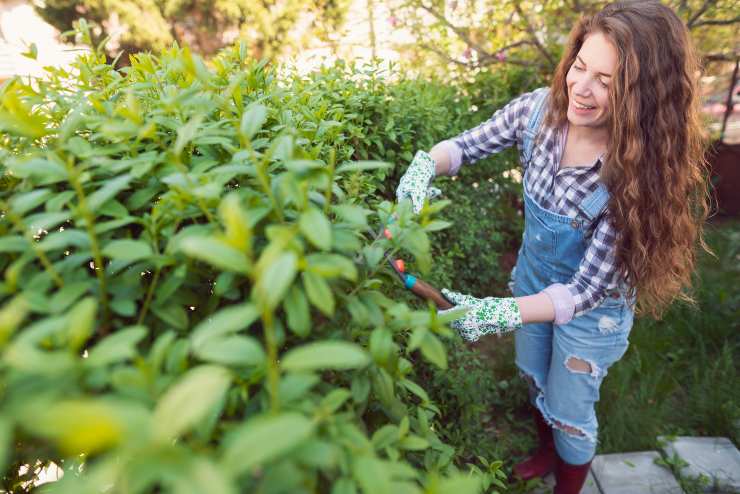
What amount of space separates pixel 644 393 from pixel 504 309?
1.82 m

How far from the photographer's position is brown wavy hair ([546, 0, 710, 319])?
176 centimetres

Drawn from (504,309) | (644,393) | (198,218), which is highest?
(198,218)

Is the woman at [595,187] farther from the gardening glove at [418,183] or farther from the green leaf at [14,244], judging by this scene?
the green leaf at [14,244]

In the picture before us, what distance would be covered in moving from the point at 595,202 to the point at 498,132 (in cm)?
58

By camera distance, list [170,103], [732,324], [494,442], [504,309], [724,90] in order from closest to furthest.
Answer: [170,103], [504,309], [494,442], [732,324], [724,90]

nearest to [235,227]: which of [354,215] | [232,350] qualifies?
[232,350]

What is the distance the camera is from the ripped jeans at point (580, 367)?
6.92ft

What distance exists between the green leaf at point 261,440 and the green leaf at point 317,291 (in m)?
0.17

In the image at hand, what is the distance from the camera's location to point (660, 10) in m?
1.79

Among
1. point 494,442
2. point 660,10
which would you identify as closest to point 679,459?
point 494,442

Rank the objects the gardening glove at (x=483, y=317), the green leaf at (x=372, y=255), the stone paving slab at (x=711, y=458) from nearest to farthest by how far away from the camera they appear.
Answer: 1. the green leaf at (x=372, y=255)
2. the gardening glove at (x=483, y=317)
3. the stone paving slab at (x=711, y=458)

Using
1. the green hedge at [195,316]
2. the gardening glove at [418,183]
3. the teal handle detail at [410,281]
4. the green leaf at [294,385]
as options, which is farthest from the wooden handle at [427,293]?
the green leaf at [294,385]

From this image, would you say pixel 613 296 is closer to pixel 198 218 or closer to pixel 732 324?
pixel 198 218

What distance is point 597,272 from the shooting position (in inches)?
72.2
